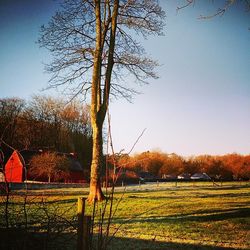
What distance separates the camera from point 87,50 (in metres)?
15.1

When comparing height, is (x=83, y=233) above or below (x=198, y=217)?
above

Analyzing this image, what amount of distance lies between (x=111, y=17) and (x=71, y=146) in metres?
53.4

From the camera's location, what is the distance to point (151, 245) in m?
6.12

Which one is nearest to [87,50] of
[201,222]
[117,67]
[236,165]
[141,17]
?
[117,67]

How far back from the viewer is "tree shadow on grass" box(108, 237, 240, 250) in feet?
19.5

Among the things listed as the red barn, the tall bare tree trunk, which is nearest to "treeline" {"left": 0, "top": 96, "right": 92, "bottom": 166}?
the red barn

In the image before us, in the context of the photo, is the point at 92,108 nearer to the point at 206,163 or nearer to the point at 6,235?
the point at 6,235

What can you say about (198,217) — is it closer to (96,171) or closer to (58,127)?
(96,171)

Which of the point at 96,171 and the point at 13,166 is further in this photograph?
the point at 96,171

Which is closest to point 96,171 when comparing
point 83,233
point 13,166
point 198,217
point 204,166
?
point 13,166

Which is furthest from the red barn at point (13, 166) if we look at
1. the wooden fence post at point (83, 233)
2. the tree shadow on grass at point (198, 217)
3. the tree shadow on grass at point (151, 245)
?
the tree shadow on grass at point (198, 217)

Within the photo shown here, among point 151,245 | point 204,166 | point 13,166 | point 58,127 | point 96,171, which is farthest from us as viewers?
point 204,166

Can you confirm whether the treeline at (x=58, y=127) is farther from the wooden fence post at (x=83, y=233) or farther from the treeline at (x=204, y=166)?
the wooden fence post at (x=83, y=233)

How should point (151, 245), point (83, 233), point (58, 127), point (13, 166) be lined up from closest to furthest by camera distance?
point (83, 233) → point (151, 245) → point (13, 166) → point (58, 127)
